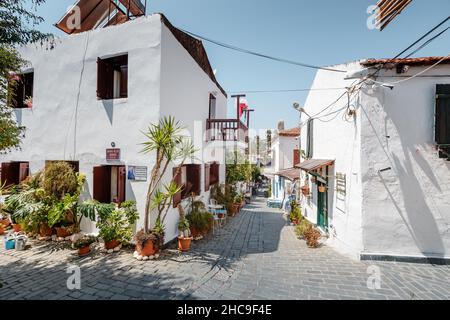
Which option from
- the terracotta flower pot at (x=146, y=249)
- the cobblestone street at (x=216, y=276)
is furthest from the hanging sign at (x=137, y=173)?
the cobblestone street at (x=216, y=276)

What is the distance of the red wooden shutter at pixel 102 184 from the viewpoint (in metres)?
7.18

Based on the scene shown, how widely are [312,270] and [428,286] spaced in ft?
7.90

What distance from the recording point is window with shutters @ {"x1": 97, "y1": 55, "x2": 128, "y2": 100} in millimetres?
7398

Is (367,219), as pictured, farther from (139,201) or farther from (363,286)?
(139,201)

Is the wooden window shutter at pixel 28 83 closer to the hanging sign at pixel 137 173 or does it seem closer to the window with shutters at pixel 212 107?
the hanging sign at pixel 137 173

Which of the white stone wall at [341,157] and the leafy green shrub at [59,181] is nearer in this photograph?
the white stone wall at [341,157]

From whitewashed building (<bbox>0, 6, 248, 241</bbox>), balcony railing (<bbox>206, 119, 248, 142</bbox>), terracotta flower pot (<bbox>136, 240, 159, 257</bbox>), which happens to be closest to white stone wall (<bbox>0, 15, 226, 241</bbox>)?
whitewashed building (<bbox>0, 6, 248, 241</bbox>)

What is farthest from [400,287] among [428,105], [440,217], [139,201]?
[139,201]

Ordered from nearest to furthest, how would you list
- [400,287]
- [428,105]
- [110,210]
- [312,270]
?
[400,287] → [312,270] → [428,105] → [110,210]

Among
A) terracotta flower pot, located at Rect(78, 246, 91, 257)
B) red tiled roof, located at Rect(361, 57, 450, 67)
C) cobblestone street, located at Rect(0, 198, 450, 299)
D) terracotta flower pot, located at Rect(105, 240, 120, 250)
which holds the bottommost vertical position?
cobblestone street, located at Rect(0, 198, 450, 299)

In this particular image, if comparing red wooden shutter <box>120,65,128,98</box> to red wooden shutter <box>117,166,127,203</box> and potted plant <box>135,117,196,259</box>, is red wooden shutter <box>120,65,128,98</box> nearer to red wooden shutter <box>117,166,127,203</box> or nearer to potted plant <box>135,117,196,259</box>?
potted plant <box>135,117,196,259</box>

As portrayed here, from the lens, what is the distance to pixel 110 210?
6.57 meters

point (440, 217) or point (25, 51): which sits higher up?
point (25, 51)

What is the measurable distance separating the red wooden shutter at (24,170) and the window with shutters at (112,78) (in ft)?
14.8
